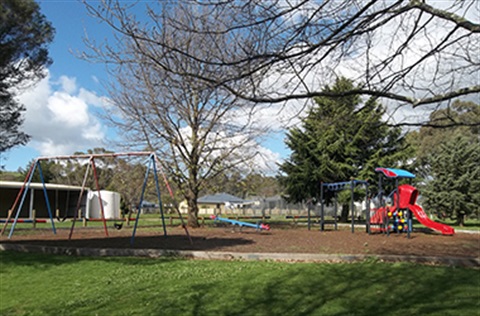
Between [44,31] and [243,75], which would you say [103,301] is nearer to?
[243,75]

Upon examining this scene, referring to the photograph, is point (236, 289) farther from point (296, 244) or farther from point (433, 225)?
point (433, 225)

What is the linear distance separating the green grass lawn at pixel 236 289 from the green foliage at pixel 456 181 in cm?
2007

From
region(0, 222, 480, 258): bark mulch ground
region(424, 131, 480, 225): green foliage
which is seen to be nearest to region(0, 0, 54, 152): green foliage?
region(0, 222, 480, 258): bark mulch ground

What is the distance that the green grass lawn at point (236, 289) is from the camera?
5.52m

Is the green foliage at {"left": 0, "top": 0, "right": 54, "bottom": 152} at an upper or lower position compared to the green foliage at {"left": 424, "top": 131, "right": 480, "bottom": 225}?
upper

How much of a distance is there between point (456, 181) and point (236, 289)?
23.4m

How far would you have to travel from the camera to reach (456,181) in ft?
85.4

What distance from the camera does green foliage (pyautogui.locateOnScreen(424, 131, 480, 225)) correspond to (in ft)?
84.4

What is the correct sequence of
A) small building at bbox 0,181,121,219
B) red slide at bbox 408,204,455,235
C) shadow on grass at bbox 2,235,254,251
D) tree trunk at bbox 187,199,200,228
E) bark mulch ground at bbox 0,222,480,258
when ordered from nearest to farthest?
bark mulch ground at bbox 0,222,480,258, shadow on grass at bbox 2,235,254,251, red slide at bbox 408,204,455,235, tree trunk at bbox 187,199,200,228, small building at bbox 0,181,121,219

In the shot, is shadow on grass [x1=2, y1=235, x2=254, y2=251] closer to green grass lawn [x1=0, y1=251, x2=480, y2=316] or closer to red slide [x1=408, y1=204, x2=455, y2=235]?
green grass lawn [x1=0, y1=251, x2=480, y2=316]

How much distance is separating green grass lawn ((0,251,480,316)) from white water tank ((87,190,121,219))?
83.6ft

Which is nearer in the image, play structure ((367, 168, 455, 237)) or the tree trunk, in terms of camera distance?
play structure ((367, 168, 455, 237))

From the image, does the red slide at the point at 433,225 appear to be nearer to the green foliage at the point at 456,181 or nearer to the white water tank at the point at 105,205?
the green foliage at the point at 456,181

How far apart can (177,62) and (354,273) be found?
5.24 metres
